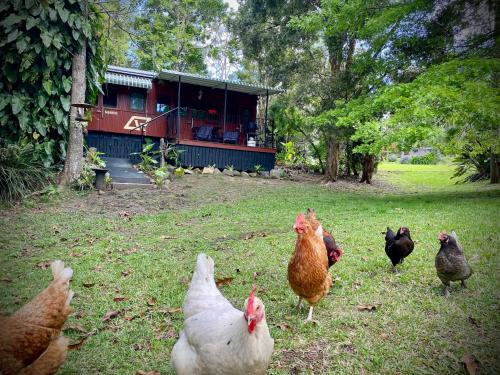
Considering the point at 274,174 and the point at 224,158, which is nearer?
the point at 274,174

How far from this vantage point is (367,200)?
10.2 metres

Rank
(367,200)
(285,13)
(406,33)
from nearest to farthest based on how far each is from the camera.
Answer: (406,33) → (367,200) → (285,13)

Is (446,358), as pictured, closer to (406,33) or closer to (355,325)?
(355,325)

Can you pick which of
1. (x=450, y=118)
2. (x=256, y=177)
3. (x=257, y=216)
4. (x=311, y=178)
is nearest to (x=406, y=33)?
(x=450, y=118)

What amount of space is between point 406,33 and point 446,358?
574 centimetres

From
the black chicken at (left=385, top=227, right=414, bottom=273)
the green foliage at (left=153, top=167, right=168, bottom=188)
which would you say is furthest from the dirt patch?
the green foliage at (left=153, top=167, right=168, bottom=188)

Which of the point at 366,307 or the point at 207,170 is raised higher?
the point at 207,170

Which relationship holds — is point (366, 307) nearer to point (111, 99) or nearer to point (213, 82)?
point (213, 82)

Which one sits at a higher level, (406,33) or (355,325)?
(406,33)

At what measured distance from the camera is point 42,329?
6.01 ft

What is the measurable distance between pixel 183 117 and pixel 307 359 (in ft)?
53.9

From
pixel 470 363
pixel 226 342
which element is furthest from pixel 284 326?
pixel 470 363

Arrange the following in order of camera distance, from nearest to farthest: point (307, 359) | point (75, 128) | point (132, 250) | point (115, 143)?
1. point (307, 359)
2. point (132, 250)
3. point (75, 128)
4. point (115, 143)

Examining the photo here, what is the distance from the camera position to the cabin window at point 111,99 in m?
17.2
